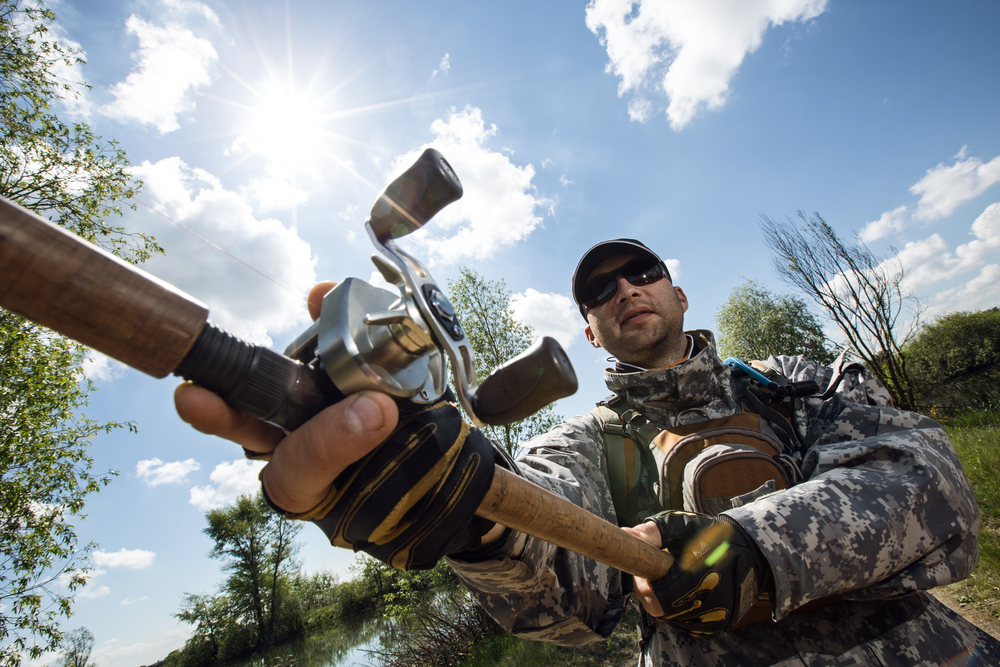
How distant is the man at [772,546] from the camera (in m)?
1.19

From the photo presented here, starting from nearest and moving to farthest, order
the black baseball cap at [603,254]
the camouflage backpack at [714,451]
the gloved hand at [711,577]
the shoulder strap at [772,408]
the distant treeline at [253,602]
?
the gloved hand at [711,577]
the camouflage backpack at [714,451]
the shoulder strap at [772,408]
the black baseball cap at [603,254]
the distant treeline at [253,602]

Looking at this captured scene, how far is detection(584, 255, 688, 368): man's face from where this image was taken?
130 inches

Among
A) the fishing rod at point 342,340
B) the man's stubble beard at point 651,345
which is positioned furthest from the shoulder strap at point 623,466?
the fishing rod at point 342,340

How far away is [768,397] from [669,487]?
1007 mm

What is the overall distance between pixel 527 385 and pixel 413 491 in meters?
0.44

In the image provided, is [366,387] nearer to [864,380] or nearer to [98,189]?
[864,380]

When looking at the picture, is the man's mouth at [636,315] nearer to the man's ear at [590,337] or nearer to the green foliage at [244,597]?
the man's ear at [590,337]

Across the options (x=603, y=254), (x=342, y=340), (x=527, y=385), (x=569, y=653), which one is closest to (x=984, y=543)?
(x=569, y=653)

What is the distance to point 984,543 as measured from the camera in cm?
579

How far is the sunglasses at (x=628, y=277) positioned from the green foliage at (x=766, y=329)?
2686cm

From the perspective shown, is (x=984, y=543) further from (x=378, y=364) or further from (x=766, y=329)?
(x=766, y=329)

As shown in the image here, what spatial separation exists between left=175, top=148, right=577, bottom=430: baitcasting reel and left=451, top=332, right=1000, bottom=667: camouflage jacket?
3.10ft

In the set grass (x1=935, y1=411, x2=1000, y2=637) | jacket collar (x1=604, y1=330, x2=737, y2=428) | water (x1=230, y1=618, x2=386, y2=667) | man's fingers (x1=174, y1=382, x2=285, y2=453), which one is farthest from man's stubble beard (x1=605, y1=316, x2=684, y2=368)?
water (x1=230, y1=618, x2=386, y2=667)

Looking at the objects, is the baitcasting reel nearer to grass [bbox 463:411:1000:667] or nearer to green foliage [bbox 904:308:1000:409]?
grass [bbox 463:411:1000:667]
